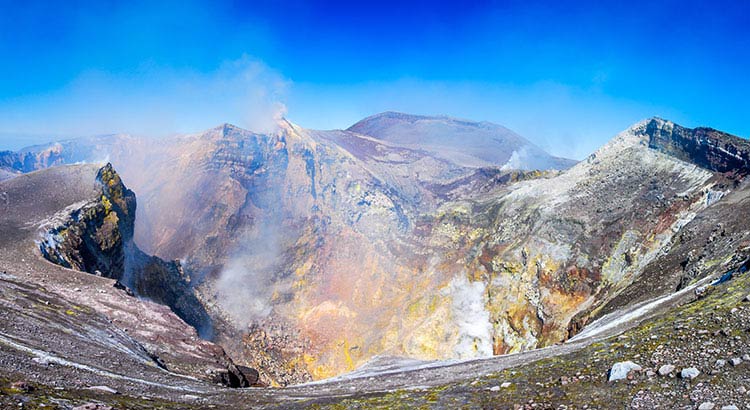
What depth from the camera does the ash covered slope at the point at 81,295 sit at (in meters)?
18.3

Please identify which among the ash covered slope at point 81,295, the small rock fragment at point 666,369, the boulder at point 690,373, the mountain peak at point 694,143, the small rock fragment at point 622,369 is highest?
the mountain peak at point 694,143

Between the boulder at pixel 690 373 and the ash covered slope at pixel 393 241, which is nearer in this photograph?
the boulder at pixel 690 373

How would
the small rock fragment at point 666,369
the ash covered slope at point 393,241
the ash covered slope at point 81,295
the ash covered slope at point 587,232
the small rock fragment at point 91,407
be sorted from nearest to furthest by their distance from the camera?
the small rock fragment at point 666,369, the small rock fragment at point 91,407, the ash covered slope at point 81,295, the ash covered slope at point 587,232, the ash covered slope at point 393,241

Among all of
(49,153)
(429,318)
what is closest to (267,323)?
(429,318)

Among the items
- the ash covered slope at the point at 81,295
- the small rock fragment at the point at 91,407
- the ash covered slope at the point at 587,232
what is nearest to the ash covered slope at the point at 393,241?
the ash covered slope at the point at 587,232

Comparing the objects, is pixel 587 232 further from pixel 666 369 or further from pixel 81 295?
pixel 81 295

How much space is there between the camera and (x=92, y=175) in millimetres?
58094

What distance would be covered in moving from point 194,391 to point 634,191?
5911 cm

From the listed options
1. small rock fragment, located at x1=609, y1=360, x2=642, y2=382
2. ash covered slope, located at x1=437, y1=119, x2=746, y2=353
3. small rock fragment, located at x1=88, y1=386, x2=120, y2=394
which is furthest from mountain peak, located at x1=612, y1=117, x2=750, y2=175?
small rock fragment, located at x1=88, y1=386, x2=120, y2=394

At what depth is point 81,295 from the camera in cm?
3127

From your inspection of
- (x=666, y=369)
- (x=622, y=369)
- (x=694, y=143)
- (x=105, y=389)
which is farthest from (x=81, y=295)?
(x=694, y=143)

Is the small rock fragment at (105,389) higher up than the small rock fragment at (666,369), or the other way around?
the small rock fragment at (666,369)

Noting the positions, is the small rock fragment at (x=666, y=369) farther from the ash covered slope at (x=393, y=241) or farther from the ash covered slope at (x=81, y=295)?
the ash covered slope at (x=393, y=241)

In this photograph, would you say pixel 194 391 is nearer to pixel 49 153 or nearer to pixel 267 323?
pixel 267 323
